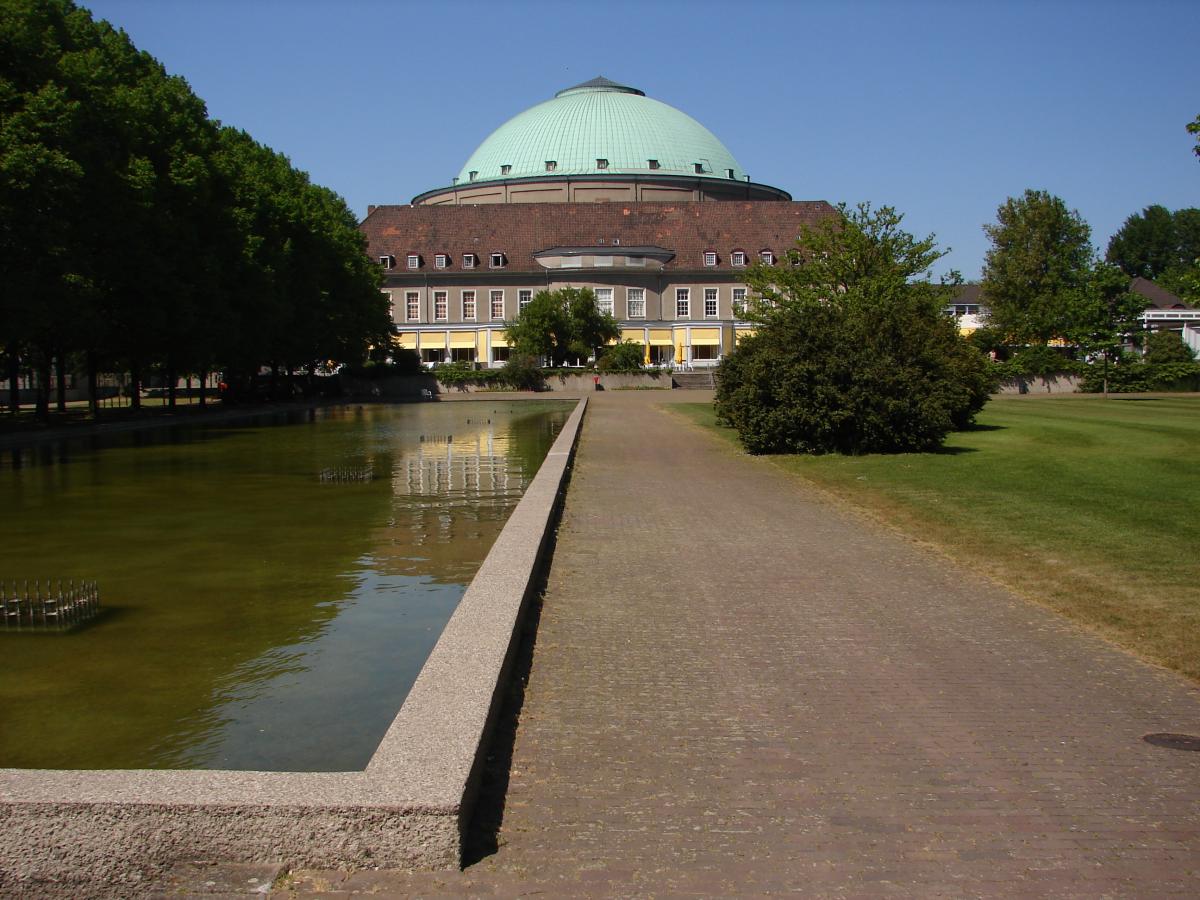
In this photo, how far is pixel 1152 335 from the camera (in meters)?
82.6

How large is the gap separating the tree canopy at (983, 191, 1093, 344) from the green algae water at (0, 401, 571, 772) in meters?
73.7

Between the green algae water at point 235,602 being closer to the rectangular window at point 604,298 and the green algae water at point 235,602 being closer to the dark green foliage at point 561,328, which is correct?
the dark green foliage at point 561,328

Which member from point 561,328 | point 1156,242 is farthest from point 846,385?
point 1156,242

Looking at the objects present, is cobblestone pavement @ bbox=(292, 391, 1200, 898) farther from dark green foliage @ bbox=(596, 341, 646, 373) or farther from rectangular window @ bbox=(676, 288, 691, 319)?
rectangular window @ bbox=(676, 288, 691, 319)

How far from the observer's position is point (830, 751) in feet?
19.6

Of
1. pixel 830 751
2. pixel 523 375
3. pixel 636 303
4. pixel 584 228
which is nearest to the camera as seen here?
pixel 830 751

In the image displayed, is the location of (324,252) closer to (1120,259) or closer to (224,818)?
(224,818)

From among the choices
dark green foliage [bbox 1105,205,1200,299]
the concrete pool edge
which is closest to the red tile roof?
dark green foliage [bbox 1105,205,1200,299]

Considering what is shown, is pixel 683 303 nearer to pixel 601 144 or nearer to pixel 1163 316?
pixel 601 144

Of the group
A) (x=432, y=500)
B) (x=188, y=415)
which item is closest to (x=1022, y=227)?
(x=188, y=415)

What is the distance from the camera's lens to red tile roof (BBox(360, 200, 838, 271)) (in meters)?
114

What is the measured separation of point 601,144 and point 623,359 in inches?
1836

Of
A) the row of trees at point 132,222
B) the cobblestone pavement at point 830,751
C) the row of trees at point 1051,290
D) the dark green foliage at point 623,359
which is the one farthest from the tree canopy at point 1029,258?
the cobblestone pavement at point 830,751

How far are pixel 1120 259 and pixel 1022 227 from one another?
78576 mm
